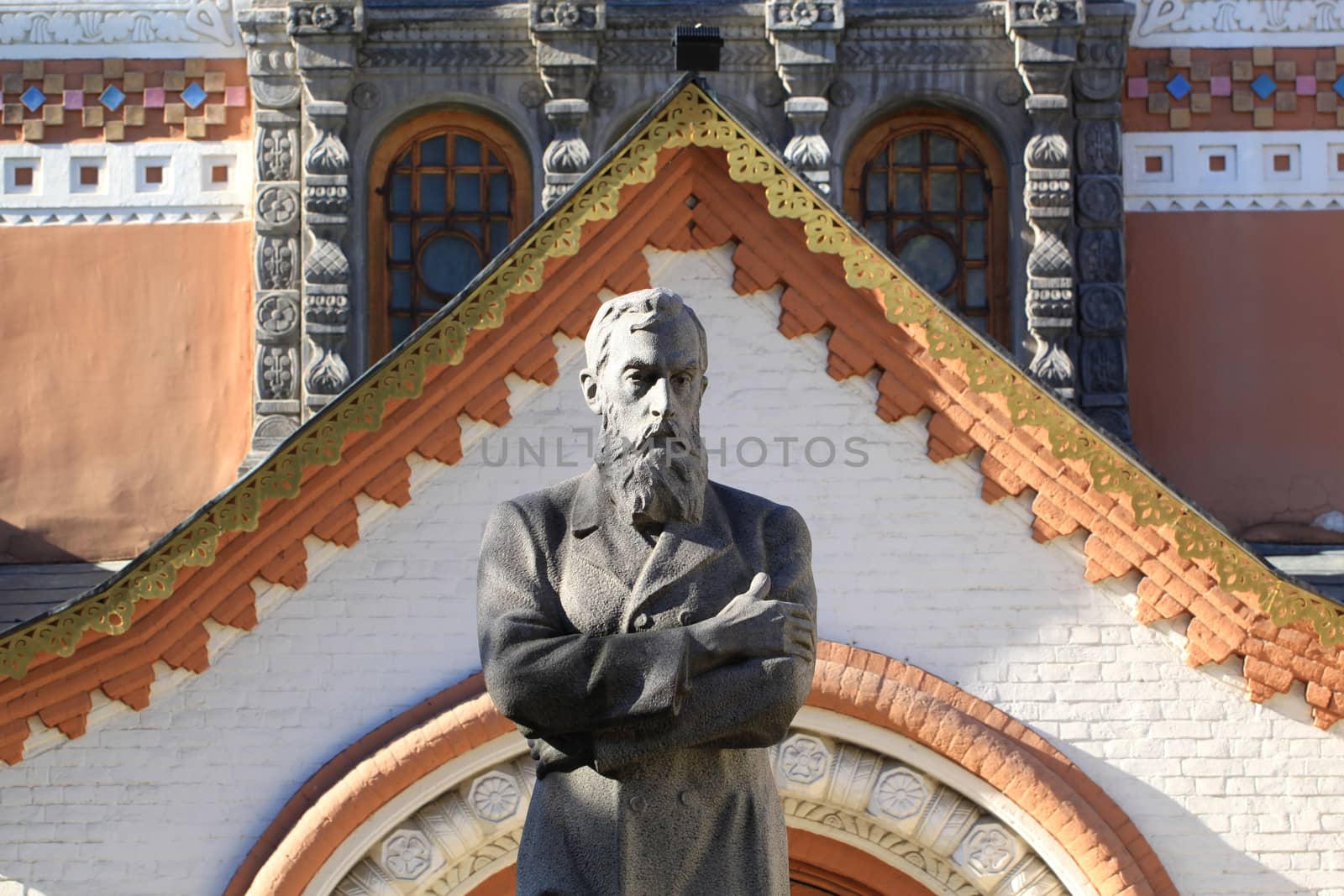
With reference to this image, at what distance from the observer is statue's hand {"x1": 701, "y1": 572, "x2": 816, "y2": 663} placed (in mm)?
5969

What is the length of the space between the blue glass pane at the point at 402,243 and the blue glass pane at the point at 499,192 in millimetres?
519

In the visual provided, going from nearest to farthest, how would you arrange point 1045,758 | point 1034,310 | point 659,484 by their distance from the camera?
point 659,484 < point 1045,758 < point 1034,310

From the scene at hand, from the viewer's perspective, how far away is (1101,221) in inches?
617

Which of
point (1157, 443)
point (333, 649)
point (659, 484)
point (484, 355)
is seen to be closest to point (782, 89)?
point (1157, 443)

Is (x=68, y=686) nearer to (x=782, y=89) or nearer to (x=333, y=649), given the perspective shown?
(x=333, y=649)

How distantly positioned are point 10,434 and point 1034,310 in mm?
5896

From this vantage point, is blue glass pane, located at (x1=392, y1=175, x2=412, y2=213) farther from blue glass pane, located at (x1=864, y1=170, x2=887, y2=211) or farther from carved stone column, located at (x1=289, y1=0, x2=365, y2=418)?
blue glass pane, located at (x1=864, y1=170, x2=887, y2=211)

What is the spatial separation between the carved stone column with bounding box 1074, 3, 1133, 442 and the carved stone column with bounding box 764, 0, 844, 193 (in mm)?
1468

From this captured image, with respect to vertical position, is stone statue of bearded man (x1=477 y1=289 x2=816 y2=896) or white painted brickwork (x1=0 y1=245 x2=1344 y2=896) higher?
white painted brickwork (x1=0 y1=245 x2=1344 y2=896)

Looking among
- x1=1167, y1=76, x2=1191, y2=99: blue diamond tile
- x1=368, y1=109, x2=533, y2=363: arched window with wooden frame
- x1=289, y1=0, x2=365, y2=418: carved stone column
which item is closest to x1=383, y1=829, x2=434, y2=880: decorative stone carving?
x1=289, y1=0, x2=365, y2=418: carved stone column

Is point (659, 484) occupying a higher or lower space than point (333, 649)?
lower

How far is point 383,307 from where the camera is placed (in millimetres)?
15812

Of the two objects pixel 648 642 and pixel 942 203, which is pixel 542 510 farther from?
pixel 942 203

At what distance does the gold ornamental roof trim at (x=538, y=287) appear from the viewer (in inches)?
476
